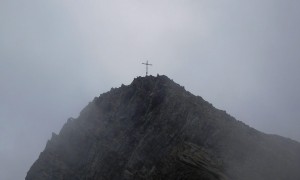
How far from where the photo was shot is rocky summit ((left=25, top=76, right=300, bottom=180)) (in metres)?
60.9

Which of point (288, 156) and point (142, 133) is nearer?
point (288, 156)

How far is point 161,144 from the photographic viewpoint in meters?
69.5

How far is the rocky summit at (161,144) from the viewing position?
200 ft

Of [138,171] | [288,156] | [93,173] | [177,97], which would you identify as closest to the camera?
[288,156]

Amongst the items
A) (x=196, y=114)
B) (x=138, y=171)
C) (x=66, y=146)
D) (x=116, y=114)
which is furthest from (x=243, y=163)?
(x=66, y=146)

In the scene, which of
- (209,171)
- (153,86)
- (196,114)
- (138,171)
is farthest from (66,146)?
(209,171)

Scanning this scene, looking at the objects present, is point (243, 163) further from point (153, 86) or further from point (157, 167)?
point (153, 86)

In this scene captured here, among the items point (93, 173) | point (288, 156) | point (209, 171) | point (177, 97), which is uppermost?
point (177, 97)

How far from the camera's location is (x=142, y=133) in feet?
252

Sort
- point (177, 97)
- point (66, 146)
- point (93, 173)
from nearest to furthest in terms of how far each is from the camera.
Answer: point (177, 97) < point (93, 173) < point (66, 146)

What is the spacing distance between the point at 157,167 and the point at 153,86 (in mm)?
22893

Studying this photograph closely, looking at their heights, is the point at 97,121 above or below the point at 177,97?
below

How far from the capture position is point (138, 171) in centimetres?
6888

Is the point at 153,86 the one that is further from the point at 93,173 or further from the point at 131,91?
the point at 93,173
